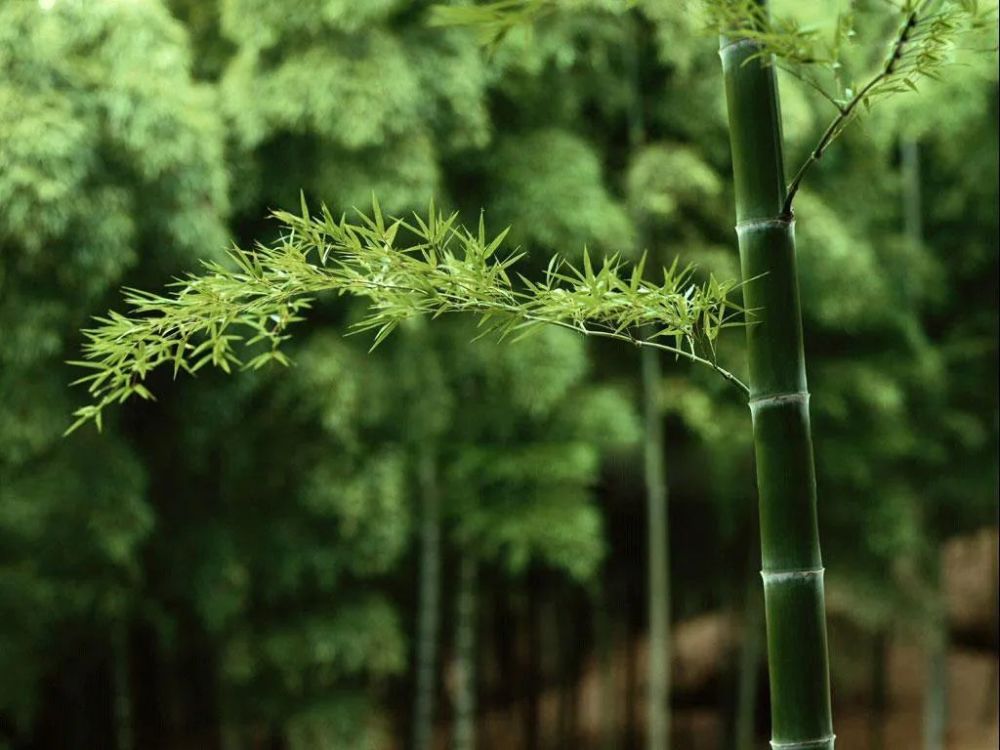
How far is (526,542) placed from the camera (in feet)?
16.6

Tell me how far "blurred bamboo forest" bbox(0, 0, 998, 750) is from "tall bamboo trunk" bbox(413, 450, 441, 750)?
15 mm

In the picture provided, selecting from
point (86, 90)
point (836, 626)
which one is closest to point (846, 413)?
point (836, 626)

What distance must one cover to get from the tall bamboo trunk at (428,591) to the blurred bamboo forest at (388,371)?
15 millimetres

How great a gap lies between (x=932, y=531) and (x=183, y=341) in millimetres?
6009

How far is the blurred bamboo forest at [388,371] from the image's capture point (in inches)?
159

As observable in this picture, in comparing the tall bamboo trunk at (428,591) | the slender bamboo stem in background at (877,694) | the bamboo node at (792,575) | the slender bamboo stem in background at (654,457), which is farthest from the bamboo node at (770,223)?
the slender bamboo stem in background at (877,694)

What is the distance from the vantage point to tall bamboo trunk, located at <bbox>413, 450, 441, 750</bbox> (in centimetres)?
518

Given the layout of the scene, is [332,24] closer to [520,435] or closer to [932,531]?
[520,435]

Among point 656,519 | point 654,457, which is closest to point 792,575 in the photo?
point 654,457

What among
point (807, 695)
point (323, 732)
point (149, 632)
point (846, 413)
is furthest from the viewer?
point (846, 413)

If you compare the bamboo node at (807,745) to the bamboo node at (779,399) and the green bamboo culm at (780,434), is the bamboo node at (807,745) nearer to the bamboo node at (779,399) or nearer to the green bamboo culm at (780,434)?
the green bamboo culm at (780,434)

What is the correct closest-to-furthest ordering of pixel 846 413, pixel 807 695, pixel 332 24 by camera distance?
pixel 807 695 < pixel 332 24 < pixel 846 413

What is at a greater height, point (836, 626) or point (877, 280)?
point (877, 280)

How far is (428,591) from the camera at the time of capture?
5.36m
